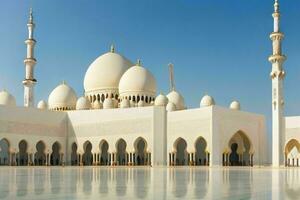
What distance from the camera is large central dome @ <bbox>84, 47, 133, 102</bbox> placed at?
31953mm

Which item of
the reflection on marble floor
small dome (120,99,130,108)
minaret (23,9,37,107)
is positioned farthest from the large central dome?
the reflection on marble floor

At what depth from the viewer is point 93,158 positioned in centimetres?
2816

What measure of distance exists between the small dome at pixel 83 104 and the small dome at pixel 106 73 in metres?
1.88

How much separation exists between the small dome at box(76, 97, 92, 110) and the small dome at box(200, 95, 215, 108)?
24.5 ft

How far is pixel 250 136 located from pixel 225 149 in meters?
3.14

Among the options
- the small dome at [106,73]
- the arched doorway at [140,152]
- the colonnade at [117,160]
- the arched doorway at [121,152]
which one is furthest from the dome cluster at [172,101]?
the small dome at [106,73]

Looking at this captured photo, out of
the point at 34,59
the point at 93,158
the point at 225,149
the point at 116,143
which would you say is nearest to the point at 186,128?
the point at 225,149

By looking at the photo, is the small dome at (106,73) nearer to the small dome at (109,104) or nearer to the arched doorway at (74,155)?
the small dome at (109,104)

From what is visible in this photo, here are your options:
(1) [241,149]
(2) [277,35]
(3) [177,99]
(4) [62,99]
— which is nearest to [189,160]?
(1) [241,149]

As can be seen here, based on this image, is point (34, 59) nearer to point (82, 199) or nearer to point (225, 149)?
point (225, 149)

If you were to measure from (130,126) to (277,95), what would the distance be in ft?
28.0

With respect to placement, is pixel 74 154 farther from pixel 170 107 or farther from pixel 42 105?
pixel 170 107

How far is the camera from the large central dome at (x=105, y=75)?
3195cm

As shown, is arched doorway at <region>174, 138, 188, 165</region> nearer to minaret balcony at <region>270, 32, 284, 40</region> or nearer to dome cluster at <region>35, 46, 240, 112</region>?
dome cluster at <region>35, 46, 240, 112</region>
